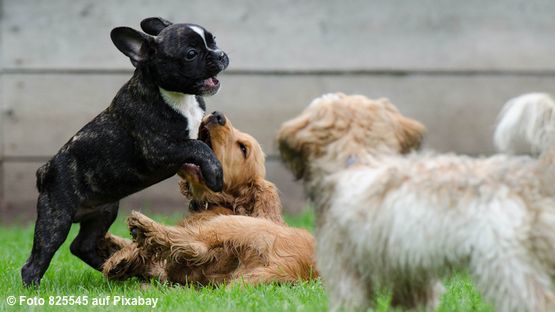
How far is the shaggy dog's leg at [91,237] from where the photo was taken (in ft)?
20.9

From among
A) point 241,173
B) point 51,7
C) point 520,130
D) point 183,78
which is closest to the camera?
point 520,130

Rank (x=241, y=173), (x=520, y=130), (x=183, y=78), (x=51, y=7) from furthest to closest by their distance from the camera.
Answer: (x=51, y=7) → (x=241, y=173) → (x=183, y=78) → (x=520, y=130)

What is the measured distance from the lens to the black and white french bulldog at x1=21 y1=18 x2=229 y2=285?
5781mm

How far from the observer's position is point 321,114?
4.25 meters

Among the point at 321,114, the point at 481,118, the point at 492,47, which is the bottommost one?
the point at 481,118

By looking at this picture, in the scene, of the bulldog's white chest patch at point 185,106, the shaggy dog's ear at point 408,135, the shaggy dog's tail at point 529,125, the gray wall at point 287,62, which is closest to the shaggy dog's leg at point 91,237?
the bulldog's white chest patch at point 185,106

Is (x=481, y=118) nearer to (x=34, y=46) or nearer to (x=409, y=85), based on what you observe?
(x=409, y=85)

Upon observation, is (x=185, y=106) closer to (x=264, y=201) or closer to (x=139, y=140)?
(x=139, y=140)

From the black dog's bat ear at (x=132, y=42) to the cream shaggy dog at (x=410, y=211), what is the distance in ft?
6.21

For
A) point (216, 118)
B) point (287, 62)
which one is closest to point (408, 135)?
point (216, 118)

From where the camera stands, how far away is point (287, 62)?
1011 cm

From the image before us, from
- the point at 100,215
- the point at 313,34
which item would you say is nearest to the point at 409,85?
the point at 313,34

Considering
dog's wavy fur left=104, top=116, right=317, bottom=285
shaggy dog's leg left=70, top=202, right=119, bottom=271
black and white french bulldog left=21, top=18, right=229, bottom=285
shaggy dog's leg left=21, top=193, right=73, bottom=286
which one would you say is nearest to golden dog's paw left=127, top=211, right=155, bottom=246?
dog's wavy fur left=104, top=116, right=317, bottom=285

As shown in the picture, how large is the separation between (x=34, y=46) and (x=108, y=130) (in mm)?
4401
